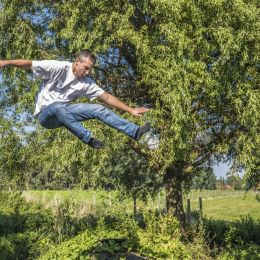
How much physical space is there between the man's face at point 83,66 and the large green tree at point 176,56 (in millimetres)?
5031

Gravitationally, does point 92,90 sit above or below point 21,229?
above

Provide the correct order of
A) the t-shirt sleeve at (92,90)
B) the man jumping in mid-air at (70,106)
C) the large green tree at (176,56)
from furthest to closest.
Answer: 1. the large green tree at (176,56)
2. the t-shirt sleeve at (92,90)
3. the man jumping in mid-air at (70,106)

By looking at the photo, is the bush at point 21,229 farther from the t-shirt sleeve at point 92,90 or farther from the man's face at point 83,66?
the man's face at point 83,66

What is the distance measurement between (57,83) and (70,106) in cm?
31

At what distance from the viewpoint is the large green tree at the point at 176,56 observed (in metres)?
10.1

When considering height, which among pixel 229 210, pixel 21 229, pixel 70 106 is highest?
pixel 70 106

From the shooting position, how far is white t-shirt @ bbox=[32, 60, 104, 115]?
16.2 ft

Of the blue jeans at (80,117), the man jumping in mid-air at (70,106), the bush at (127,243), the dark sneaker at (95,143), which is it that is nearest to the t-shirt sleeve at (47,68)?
the man jumping in mid-air at (70,106)

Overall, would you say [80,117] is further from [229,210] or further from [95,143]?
[229,210]

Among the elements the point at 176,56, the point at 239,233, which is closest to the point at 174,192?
the point at 239,233

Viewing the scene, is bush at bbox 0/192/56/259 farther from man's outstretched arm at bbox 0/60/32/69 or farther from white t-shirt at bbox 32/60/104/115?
man's outstretched arm at bbox 0/60/32/69

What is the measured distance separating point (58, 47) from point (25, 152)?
10.8 feet

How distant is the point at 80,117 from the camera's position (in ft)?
16.7

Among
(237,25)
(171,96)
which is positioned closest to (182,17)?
(237,25)
